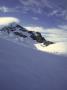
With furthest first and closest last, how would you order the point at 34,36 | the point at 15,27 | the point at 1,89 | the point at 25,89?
the point at 15,27, the point at 34,36, the point at 25,89, the point at 1,89

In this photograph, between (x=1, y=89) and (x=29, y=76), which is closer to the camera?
(x=1, y=89)

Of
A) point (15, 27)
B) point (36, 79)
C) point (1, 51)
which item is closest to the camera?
point (36, 79)

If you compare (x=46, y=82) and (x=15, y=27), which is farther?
→ (x=15, y=27)

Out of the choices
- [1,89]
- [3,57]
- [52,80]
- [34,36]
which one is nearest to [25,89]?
[1,89]

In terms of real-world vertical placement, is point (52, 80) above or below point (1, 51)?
below

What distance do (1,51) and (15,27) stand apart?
178 m

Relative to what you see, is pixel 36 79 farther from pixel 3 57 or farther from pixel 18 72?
pixel 3 57

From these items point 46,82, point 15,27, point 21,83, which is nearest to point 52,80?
point 46,82

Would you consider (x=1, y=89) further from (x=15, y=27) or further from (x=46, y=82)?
(x=15, y=27)

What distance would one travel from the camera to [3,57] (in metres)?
10.7

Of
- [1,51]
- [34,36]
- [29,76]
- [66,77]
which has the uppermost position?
[1,51]

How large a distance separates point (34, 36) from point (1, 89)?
148 meters

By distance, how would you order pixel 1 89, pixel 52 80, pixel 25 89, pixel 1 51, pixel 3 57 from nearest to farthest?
pixel 1 89
pixel 25 89
pixel 52 80
pixel 3 57
pixel 1 51

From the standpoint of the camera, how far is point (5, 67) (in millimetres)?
9250
